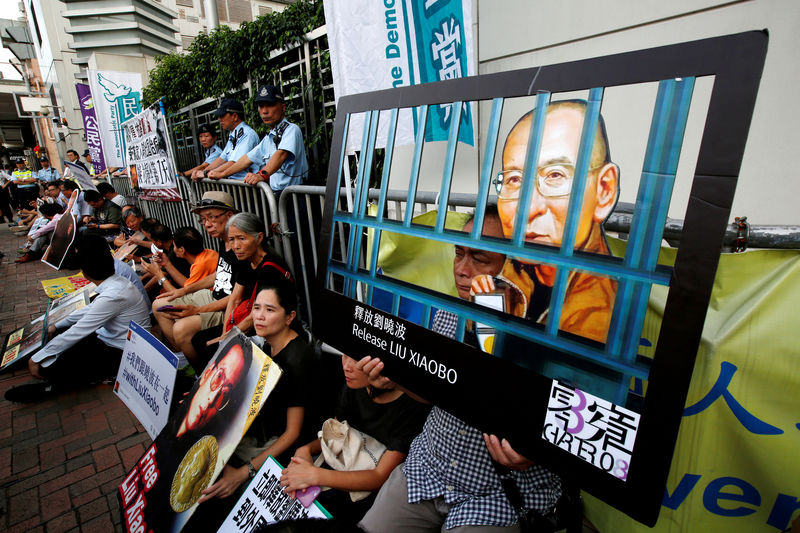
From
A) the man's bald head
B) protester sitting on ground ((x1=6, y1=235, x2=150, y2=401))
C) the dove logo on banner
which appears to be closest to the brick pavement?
protester sitting on ground ((x1=6, y1=235, x2=150, y2=401))

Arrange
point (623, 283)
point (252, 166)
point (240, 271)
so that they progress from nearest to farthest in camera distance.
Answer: point (623, 283) < point (240, 271) < point (252, 166)

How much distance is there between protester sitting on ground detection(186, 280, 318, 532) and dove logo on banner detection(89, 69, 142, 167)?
7777 mm

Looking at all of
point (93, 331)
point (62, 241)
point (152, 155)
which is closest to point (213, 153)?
point (152, 155)

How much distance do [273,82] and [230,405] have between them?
4.71m

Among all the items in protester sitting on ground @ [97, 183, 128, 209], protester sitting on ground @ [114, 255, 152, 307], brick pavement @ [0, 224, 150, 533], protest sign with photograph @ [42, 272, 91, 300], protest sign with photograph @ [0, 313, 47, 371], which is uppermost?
protester sitting on ground @ [97, 183, 128, 209]

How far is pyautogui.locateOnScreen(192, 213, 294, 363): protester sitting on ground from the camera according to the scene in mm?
2916

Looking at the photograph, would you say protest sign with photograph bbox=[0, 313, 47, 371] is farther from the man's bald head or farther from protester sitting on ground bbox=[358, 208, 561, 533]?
the man's bald head

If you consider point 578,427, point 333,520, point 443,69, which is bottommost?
point 333,520

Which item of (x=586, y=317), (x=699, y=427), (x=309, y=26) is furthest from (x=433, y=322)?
(x=309, y=26)

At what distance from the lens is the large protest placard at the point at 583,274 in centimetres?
71

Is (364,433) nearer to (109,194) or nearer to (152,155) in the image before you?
(152,155)

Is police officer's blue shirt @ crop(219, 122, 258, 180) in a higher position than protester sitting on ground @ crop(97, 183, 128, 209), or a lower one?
higher

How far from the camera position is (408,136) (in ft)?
7.73

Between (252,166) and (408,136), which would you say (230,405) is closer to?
(408,136)
